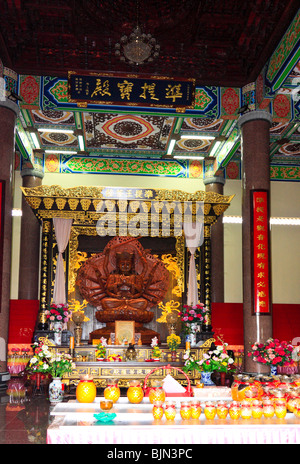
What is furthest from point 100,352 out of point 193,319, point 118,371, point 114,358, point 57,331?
point 193,319

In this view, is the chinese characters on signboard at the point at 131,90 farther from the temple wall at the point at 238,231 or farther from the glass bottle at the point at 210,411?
the glass bottle at the point at 210,411

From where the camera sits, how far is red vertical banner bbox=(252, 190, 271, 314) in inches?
309

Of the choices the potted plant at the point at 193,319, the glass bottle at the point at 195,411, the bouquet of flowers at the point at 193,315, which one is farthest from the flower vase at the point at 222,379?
the glass bottle at the point at 195,411

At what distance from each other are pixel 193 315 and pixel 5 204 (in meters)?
4.18

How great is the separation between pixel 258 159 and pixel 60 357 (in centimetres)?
450

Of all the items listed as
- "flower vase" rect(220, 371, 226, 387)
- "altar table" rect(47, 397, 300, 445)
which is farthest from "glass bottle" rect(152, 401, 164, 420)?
"flower vase" rect(220, 371, 226, 387)

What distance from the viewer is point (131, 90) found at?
27.6 ft

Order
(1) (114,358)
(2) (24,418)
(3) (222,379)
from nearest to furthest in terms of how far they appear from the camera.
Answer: (2) (24,418) < (3) (222,379) < (1) (114,358)

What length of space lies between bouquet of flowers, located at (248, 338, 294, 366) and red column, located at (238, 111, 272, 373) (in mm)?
122

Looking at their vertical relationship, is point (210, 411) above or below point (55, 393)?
above

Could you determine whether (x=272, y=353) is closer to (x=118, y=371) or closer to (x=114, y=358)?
(x=118, y=371)

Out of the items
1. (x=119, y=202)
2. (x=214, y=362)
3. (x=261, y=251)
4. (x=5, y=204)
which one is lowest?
(x=214, y=362)

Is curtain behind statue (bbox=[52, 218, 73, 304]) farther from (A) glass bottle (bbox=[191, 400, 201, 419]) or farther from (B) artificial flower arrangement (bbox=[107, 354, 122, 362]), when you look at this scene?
(A) glass bottle (bbox=[191, 400, 201, 419])

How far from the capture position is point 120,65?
27.4 ft
